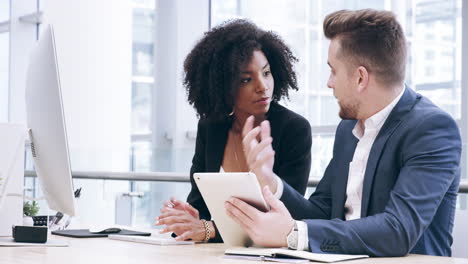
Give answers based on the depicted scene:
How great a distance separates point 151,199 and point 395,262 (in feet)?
9.73

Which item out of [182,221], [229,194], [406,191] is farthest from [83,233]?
[406,191]

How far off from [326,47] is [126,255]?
3.04m

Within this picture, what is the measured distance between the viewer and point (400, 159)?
6.09 feet

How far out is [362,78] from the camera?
1981 millimetres

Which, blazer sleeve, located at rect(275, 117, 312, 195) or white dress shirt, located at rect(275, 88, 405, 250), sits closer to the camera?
white dress shirt, located at rect(275, 88, 405, 250)

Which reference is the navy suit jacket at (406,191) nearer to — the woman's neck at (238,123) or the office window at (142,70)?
the woman's neck at (238,123)

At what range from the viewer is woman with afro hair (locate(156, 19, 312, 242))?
2461mm

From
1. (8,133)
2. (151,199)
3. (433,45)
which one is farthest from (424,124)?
(151,199)

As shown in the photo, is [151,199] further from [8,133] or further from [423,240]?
[423,240]

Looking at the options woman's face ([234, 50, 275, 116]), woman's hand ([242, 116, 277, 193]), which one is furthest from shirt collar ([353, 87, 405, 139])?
woman's face ([234, 50, 275, 116])

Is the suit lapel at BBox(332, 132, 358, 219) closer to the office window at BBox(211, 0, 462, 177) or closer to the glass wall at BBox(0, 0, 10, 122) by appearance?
the office window at BBox(211, 0, 462, 177)

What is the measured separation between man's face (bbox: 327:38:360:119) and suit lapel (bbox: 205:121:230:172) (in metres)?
0.65

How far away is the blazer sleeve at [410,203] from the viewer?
67.5 inches

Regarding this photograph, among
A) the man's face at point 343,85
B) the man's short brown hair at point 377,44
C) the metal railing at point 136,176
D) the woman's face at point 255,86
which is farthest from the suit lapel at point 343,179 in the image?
the metal railing at point 136,176
